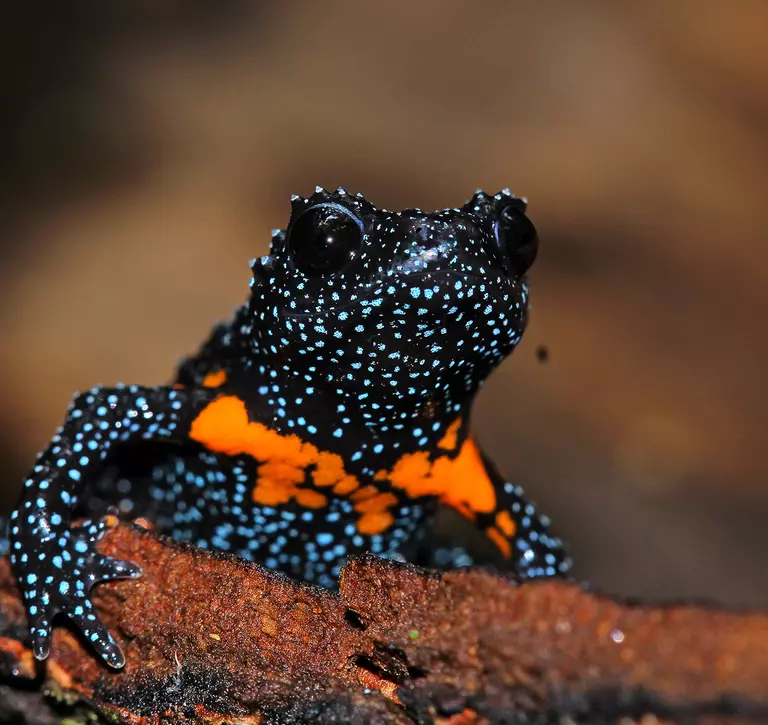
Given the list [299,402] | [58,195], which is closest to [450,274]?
[299,402]

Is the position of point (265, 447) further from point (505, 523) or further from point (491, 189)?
point (491, 189)

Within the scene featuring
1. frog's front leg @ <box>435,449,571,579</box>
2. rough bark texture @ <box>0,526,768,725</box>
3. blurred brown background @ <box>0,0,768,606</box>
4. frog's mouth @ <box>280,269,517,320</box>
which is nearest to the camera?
rough bark texture @ <box>0,526,768,725</box>

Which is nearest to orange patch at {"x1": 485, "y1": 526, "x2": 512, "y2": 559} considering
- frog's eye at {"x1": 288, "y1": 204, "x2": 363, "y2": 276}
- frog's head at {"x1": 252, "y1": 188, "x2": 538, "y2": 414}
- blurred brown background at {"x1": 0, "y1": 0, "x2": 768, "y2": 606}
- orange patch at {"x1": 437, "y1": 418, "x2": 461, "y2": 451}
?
orange patch at {"x1": 437, "y1": 418, "x2": 461, "y2": 451}

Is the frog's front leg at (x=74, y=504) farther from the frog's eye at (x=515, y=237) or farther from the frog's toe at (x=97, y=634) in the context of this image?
the frog's eye at (x=515, y=237)

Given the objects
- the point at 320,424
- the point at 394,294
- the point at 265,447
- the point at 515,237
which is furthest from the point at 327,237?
the point at 265,447

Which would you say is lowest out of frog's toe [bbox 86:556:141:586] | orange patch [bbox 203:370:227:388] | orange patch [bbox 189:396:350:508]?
frog's toe [bbox 86:556:141:586]

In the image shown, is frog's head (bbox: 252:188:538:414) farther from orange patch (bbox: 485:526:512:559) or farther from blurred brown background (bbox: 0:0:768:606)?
blurred brown background (bbox: 0:0:768:606)

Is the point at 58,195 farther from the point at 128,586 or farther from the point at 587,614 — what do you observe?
the point at 587,614
